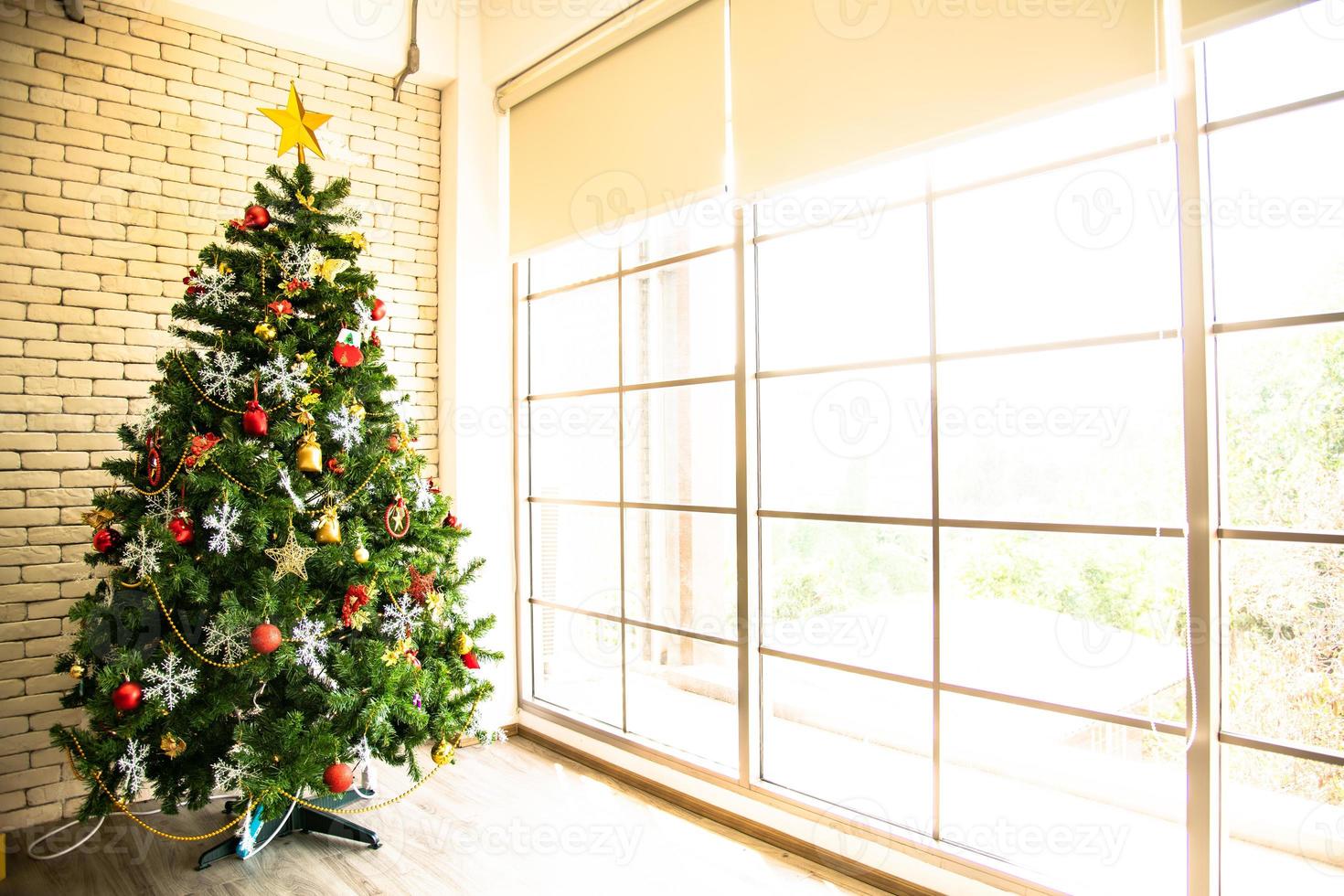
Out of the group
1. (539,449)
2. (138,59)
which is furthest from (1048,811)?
(138,59)

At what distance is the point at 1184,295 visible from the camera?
5.82ft

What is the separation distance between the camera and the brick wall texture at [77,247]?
273cm

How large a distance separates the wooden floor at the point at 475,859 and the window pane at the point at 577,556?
2.66 ft

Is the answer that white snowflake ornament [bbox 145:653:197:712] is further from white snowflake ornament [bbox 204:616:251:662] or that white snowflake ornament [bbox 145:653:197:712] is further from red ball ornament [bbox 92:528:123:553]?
red ball ornament [bbox 92:528:123:553]

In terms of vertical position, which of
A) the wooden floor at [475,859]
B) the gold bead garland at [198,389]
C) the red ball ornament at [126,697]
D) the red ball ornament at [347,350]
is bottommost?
the wooden floor at [475,859]

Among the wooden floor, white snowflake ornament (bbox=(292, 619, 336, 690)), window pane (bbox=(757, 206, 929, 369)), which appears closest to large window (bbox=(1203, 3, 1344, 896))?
window pane (bbox=(757, 206, 929, 369))

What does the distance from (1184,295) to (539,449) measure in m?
2.69

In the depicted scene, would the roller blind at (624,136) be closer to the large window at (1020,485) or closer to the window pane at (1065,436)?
the large window at (1020,485)

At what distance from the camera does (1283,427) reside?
168cm

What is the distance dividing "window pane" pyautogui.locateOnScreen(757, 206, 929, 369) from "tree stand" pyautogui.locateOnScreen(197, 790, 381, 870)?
211 centimetres

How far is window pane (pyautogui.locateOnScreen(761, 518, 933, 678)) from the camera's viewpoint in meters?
2.30

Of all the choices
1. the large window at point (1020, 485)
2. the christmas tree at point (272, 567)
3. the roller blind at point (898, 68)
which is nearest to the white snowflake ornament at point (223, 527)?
the christmas tree at point (272, 567)

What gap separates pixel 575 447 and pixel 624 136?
1336mm

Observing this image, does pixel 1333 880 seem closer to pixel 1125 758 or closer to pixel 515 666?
pixel 1125 758
